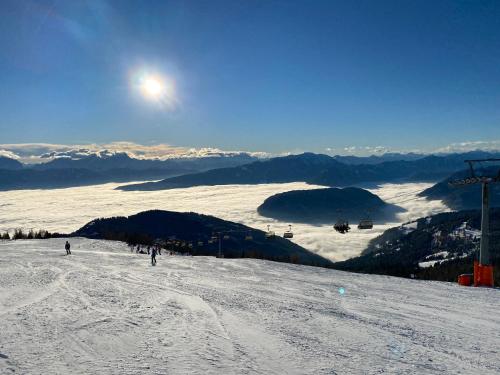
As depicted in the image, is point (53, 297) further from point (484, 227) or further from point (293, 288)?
point (484, 227)

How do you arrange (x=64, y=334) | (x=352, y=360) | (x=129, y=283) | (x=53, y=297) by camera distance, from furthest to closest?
(x=129, y=283)
(x=53, y=297)
(x=64, y=334)
(x=352, y=360)

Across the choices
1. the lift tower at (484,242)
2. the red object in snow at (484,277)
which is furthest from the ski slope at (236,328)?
the lift tower at (484,242)

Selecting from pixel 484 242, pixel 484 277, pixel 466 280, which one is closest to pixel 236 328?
pixel 466 280

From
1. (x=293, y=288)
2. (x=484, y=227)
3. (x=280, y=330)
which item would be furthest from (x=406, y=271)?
(x=280, y=330)

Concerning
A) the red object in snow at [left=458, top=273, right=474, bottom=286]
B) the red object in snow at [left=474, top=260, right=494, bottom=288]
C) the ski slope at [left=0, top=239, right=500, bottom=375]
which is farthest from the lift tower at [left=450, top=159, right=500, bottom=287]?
the ski slope at [left=0, top=239, right=500, bottom=375]

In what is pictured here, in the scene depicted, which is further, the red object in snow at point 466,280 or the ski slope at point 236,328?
the red object in snow at point 466,280

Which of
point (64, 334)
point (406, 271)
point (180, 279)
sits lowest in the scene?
point (406, 271)

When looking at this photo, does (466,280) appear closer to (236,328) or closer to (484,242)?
(484,242)

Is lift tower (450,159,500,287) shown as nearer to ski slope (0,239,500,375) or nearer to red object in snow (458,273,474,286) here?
red object in snow (458,273,474,286)

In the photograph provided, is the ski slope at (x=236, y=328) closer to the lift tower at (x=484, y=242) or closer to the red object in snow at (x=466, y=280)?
the red object in snow at (x=466, y=280)
